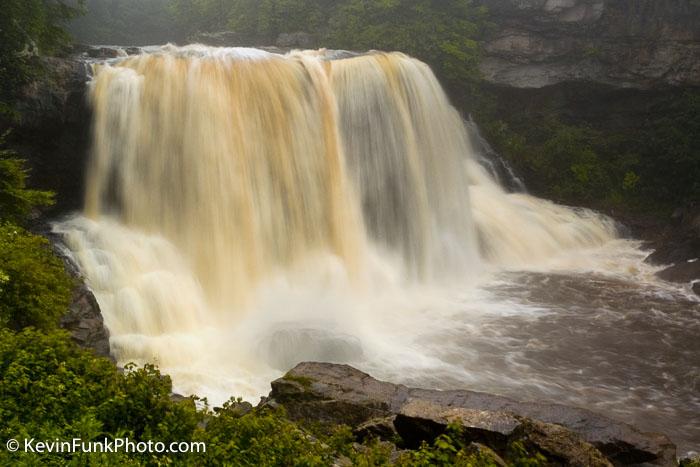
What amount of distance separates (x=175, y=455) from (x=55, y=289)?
526 cm

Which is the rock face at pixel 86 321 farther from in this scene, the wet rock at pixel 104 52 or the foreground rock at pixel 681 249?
the foreground rock at pixel 681 249

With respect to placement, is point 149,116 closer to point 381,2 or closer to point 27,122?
point 27,122

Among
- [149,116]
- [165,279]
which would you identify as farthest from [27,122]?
[165,279]

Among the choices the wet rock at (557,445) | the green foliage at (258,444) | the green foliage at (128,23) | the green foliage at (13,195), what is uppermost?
the green foliage at (128,23)

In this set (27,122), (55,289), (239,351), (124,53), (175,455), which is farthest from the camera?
(124,53)

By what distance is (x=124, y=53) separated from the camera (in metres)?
16.8

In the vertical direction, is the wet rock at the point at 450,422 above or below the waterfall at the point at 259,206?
below

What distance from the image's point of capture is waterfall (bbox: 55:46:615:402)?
494 inches

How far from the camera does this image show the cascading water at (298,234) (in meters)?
12.1

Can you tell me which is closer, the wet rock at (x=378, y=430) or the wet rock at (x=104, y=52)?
the wet rock at (x=378, y=430)

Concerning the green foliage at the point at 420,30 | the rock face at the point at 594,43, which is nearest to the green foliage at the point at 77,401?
the green foliage at the point at 420,30

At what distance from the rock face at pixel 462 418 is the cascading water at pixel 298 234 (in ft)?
6.67

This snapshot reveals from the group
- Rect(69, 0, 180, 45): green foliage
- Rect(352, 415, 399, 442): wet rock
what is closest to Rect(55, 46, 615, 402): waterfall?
Rect(352, 415, 399, 442): wet rock

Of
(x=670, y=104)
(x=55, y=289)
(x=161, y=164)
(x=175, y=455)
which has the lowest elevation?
(x=175, y=455)
